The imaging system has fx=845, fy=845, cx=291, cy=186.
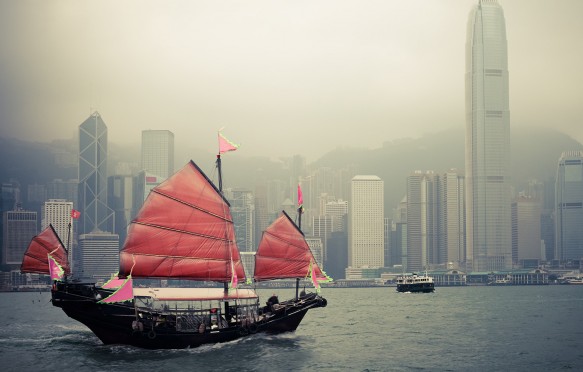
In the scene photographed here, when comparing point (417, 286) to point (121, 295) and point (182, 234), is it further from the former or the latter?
point (121, 295)

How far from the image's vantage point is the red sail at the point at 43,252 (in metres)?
73.1

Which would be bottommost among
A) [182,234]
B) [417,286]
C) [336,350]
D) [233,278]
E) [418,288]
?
[418,288]

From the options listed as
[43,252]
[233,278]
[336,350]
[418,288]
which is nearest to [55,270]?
[43,252]

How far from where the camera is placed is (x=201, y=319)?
55938 millimetres

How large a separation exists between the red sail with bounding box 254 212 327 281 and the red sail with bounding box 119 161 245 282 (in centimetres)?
649

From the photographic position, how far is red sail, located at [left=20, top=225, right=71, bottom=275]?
73125 mm

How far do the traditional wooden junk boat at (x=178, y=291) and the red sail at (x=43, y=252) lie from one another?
12.2m

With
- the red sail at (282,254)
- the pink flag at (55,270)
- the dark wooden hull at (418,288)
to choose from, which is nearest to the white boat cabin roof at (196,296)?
the red sail at (282,254)

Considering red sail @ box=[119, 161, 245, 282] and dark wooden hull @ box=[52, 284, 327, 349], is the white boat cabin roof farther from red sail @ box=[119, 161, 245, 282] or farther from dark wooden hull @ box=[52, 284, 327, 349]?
dark wooden hull @ box=[52, 284, 327, 349]

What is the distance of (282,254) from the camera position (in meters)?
67.4

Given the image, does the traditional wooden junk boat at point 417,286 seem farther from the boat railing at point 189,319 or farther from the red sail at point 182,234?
the boat railing at point 189,319

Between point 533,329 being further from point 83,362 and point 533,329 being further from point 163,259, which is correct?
point 83,362

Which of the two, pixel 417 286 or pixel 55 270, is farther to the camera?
pixel 417 286

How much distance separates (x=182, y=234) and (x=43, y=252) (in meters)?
21.2
